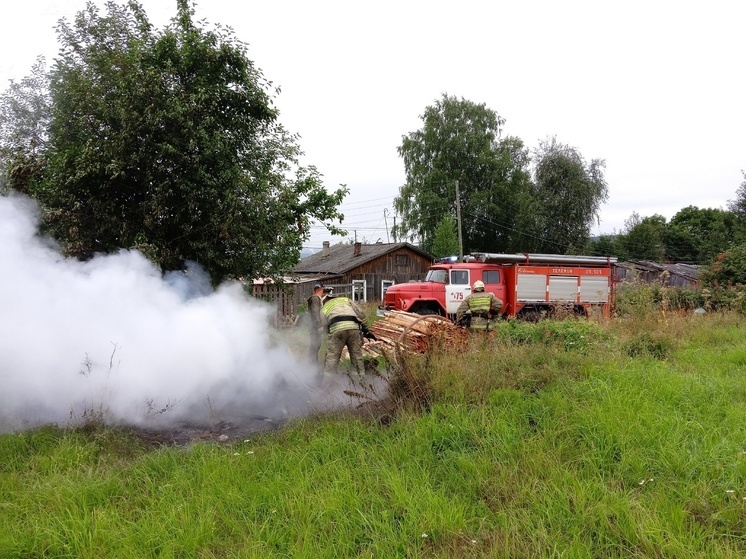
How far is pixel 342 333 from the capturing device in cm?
737

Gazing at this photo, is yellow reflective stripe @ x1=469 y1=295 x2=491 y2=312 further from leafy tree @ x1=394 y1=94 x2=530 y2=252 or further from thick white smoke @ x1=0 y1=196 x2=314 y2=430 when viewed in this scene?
leafy tree @ x1=394 y1=94 x2=530 y2=252

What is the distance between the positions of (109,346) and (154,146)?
4.16 meters

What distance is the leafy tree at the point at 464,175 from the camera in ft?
117

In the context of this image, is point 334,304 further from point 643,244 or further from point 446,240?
point 643,244

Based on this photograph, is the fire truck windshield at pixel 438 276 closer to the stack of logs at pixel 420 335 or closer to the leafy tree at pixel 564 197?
the stack of logs at pixel 420 335

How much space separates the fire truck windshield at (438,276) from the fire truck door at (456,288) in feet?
0.82

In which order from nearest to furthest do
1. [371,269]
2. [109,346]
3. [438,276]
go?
[109,346] < [438,276] < [371,269]

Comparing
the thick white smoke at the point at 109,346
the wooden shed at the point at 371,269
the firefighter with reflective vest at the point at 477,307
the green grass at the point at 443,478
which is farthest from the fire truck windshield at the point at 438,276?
the wooden shed at the point at 371,269

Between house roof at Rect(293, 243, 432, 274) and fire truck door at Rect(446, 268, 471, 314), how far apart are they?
18139 mm

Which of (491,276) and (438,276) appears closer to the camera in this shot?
(491,276)

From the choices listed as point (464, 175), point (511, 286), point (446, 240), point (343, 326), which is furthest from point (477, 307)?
point (464, 175)

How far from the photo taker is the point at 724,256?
15875 millimetres

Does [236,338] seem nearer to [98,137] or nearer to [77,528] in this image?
[77,528]

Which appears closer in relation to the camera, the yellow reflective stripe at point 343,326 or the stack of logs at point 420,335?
the stack of logs at point 420,335
